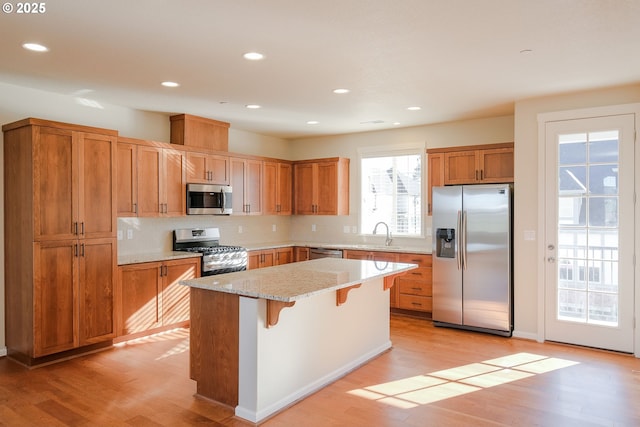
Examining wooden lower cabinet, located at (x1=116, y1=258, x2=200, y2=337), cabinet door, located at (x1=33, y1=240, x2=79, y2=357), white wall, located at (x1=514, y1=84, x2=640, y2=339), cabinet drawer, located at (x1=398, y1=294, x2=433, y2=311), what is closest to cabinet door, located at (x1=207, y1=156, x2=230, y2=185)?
wooden lower cabinet, located at (x1=116, y1=258, x2=200, y2=337)

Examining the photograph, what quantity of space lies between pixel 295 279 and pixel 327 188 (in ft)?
11.9

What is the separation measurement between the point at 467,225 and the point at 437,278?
746 millimetres

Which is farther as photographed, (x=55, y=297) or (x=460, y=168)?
(x=460, y=168)

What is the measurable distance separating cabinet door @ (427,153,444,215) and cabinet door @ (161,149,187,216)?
3.07 meters

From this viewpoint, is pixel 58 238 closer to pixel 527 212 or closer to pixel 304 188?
pixel 304 188

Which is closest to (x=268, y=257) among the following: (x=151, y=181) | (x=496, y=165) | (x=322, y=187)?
(x=322, y=187)

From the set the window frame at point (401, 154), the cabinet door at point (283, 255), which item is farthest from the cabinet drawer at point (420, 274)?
the cabinet door at point (283, 255)

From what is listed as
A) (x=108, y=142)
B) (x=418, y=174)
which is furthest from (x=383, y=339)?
(x=108, y=142)

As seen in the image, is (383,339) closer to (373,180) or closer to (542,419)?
(542,419)

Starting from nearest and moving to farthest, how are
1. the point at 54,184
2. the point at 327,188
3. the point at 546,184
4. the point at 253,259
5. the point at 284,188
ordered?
the point at 54,184
the point at 546,184
the point at 253,259
the point at 327,188
the point at 284,188

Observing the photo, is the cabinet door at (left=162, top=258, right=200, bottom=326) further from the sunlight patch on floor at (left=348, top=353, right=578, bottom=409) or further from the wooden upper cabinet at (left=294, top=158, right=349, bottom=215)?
the sunlight patch on floor at (left=348, top=353, right=578, bottom=409)

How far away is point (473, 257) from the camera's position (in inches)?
199

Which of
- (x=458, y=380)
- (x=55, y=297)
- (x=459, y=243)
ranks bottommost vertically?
(x=458, y=380)

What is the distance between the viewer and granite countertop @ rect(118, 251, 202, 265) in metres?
4.64
